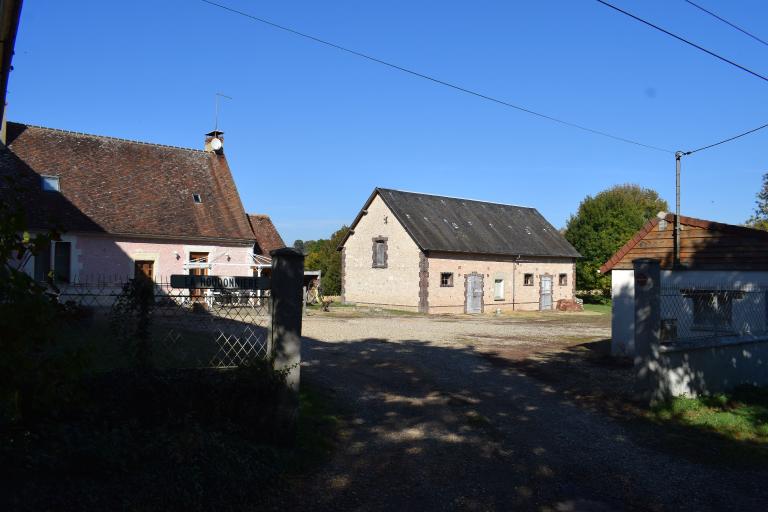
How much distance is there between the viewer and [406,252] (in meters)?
30.5

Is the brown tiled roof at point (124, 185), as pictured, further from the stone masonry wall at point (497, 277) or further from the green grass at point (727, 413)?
the green grass at point (727, 413)

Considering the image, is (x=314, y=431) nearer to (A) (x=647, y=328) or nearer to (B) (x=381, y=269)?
(A) (x=647, y=328)

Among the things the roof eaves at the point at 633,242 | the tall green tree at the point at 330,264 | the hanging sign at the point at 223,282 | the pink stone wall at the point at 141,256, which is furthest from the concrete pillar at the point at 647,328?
the tall green tree at the point at 330,264

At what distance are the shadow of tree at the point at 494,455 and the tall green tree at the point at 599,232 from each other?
1356 inches

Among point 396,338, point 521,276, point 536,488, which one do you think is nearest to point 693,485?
point 536,488

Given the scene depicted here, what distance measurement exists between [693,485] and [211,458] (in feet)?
15.0

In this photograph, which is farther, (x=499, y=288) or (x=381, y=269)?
(x=499, y=288)

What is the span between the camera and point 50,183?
22828mm

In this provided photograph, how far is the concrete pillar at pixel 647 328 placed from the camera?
31.0ft

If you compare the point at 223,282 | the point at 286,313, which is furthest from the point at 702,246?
the point at 223,282

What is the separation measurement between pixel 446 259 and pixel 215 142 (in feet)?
40.0

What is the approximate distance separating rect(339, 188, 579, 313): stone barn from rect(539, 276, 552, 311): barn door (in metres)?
0.06

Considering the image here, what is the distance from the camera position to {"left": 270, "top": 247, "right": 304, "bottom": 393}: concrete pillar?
6.30 metres

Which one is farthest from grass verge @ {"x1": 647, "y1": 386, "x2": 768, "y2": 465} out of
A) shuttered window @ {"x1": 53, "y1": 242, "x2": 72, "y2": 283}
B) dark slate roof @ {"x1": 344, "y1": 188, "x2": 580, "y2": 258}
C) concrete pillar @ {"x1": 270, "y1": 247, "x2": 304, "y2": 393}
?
shuttered window @ {"x1": 53, "y1": 242, "x2": 72, "y2": 283}
